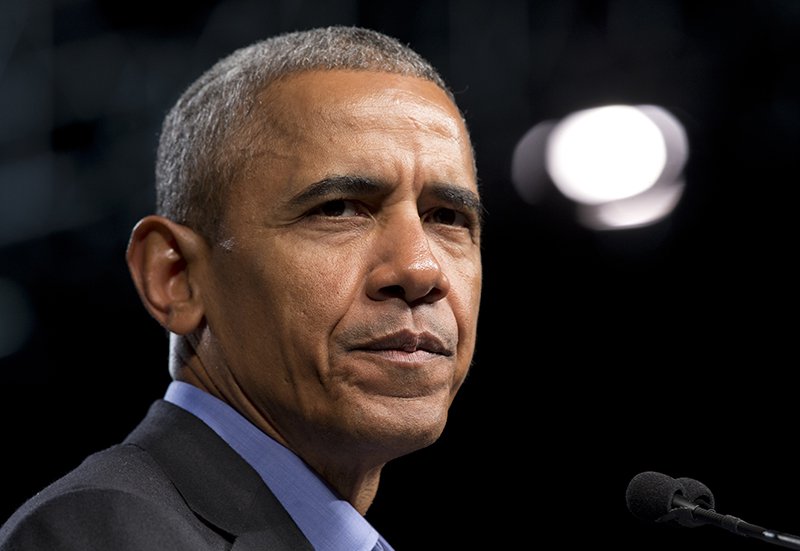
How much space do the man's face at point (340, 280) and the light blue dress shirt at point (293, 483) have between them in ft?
0.11

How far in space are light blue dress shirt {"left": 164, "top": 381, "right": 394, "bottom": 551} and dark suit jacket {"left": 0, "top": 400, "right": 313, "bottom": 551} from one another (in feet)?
0.13

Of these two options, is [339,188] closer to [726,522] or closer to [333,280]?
[333,280]

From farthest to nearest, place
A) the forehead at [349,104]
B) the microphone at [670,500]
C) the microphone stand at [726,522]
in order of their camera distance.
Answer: the forehead at [349,104]
the microphone at [670,500]
the microphone stand at [726,522]

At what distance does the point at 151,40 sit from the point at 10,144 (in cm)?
70

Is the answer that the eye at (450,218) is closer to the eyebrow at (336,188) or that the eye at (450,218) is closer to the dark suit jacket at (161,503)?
the eyebrow at (336,188)

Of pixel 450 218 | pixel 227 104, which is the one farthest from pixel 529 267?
pixel 227 104

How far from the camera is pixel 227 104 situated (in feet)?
6.96

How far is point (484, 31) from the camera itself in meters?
4.09

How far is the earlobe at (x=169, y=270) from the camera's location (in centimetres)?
206

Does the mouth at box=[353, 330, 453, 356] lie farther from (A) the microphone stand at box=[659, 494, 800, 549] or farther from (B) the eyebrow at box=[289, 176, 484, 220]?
(A) the microphone stand at box=[659, 494, 800, 549]

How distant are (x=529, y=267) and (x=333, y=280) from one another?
275 centimetres

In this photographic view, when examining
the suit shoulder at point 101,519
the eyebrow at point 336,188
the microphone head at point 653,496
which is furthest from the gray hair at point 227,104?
the microphone head at point 653,496

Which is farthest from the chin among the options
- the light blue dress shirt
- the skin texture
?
the light blue dress shirt

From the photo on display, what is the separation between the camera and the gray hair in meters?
2.07
